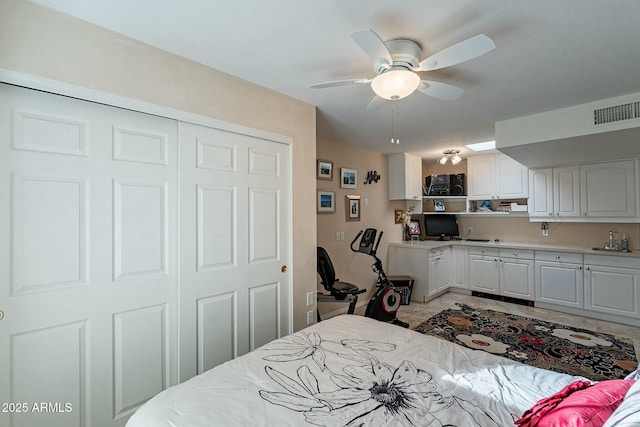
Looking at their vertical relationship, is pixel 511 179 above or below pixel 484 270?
above

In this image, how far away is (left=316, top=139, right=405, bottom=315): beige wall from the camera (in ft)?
13.1

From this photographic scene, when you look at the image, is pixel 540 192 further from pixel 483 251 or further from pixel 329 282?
pixel 329 282

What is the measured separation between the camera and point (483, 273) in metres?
4.77

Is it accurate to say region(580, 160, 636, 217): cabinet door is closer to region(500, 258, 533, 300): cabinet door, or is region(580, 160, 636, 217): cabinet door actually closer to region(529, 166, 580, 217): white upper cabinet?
region(529, 166, 580, 217): white upper cabinet

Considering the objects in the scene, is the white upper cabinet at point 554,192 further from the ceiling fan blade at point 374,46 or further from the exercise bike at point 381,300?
the ceiling fan blade at point 374,46

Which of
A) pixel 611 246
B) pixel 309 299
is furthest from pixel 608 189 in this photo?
pixel 309 299

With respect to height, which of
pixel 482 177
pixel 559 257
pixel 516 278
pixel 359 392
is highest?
pixel 482 177

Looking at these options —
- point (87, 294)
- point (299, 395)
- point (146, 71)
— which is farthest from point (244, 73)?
point (299, 395)

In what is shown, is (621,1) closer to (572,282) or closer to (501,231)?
(572,282)

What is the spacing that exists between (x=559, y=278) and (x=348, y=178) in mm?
3237

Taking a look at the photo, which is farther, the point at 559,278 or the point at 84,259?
the point at 559,278

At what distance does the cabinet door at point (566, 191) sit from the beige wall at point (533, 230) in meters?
0.46

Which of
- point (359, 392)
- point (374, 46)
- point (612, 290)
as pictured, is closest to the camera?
point (359, 392)

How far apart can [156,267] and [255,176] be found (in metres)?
0.96
